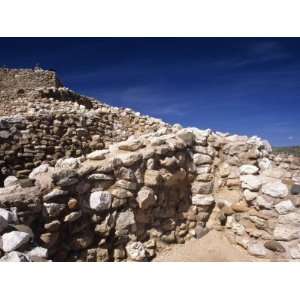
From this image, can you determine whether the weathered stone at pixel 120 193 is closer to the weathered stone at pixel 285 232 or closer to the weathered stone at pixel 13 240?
the weathered stone at pixel 13 240

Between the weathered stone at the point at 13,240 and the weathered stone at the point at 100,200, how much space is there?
1.32 m

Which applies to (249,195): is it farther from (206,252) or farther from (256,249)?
(206,252)

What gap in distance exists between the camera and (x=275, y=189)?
5.57m

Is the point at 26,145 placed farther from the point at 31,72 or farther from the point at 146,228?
the point at 31,72

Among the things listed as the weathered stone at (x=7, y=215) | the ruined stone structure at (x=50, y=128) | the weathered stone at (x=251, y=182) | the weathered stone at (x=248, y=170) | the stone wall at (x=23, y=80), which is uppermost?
the stone wall at (x=23, y=80)

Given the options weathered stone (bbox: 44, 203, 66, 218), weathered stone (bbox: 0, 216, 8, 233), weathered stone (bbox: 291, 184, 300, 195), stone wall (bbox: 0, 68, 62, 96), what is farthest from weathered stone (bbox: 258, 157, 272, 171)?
stone wall (bbox: 0, 68, 62, 96)

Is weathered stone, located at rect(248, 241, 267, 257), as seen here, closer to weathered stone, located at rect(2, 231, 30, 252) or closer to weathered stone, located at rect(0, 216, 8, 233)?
weathered stone, located at rect(2, 231, 30, 252)

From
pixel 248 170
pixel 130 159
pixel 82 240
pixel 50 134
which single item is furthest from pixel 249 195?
pixel 50 134

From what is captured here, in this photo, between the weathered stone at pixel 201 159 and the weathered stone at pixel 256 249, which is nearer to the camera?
the weathered stone at pixel 256 249

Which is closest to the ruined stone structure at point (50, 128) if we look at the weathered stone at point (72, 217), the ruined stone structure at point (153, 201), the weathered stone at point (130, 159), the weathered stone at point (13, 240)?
the ruined stone structure at point (153, 201)

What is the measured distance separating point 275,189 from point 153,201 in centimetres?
201

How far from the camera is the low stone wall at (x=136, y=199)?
13.9 ft

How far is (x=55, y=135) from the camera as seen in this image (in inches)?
356

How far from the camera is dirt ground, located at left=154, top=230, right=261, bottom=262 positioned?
5.32 meters
